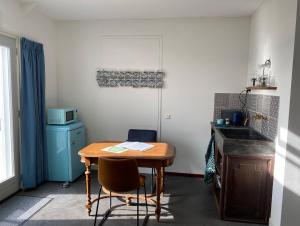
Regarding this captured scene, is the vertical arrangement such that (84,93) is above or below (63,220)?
above

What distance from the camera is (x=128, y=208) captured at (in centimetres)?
309

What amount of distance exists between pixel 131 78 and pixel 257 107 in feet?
6.84

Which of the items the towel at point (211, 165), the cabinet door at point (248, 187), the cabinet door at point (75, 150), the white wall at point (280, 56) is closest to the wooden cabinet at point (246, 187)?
the cabinet door at point (248, 187)

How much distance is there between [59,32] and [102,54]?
0.91 m

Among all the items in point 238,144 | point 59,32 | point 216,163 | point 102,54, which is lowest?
point 216,163

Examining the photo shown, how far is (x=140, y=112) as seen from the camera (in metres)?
4.27

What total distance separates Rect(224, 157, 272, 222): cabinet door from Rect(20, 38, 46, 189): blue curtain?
9.00ft

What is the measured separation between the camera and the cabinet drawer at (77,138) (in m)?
3.82

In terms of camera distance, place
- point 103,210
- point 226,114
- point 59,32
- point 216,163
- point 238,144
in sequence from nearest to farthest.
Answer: point 238,144 < point 103,210 < point 216,163 < point 226,114 < point 59,32

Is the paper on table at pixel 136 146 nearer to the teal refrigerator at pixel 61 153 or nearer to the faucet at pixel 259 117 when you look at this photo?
the teal refrigerator at pixel 61 153

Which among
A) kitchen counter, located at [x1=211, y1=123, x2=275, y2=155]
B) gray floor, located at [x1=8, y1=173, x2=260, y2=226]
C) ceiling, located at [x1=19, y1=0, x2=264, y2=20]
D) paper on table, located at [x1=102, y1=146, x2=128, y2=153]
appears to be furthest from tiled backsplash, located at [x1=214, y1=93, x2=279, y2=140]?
paper on table, located at [x1=102, y1=146, x2=128, y2=153]

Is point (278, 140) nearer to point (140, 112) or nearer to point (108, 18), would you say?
point (140, 112)

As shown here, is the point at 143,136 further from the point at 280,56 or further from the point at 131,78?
the point at 280,56

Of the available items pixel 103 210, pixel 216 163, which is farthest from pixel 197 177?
pixel 103 210
